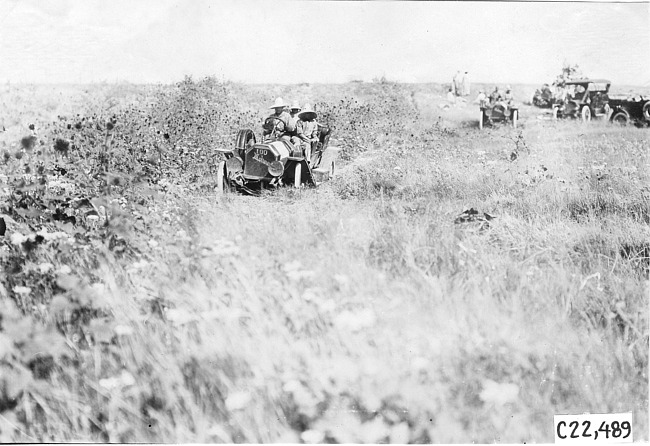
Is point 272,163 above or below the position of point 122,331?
above

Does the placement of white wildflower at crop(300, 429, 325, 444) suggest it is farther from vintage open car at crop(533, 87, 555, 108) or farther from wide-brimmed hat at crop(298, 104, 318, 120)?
vintage open car at crop(533, 87, 555, 108)

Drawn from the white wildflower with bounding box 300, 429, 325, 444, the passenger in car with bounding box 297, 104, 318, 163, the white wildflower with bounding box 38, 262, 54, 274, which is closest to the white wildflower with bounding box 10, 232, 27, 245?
the white wildflower with bounding box 38, 262, 54, 274

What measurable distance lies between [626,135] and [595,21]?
2.52 ft

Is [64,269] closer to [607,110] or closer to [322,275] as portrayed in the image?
[322,275]

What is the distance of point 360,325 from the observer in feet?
9.25

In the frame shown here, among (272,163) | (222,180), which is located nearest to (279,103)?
(272,163)

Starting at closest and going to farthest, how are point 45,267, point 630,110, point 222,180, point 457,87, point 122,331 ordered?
1. point 122,331
2. point 45,267
3. point 222,180
4. point 457,87
5. point 630,110

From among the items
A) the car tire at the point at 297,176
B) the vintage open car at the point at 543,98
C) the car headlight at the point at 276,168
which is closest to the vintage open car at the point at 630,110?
the vintage open car at the point at 543,98

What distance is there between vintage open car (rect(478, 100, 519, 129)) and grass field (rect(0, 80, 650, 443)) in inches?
3.4

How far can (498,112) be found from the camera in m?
3.40

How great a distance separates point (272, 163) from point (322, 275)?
2.70ft

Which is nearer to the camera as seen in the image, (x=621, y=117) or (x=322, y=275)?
(x=322, y=275)

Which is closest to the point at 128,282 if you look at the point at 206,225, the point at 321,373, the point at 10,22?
the point at 206,225

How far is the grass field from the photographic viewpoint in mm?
2695
